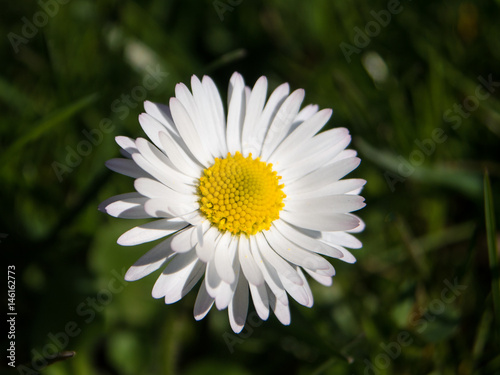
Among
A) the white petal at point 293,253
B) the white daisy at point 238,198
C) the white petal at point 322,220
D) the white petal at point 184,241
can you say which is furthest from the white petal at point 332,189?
the white petal at point 184,241

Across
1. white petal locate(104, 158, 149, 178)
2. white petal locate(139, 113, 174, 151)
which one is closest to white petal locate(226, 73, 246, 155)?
white petal locate(139, 113, 174, 151)

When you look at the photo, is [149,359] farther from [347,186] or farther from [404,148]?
[404,148]

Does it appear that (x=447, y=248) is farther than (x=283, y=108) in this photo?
Yes

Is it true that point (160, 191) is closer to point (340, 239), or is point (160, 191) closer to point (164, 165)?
point (164, 165)

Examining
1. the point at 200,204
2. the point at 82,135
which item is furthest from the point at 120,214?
the point at 82,135

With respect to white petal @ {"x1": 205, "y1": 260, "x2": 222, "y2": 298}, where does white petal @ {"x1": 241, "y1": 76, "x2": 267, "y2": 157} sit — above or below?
above

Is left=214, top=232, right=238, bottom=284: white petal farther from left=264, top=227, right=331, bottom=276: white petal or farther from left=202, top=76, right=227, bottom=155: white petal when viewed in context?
left=202, top=76, right=227, bottom=155: white petal

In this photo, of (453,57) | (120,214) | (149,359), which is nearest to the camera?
(120,214)
